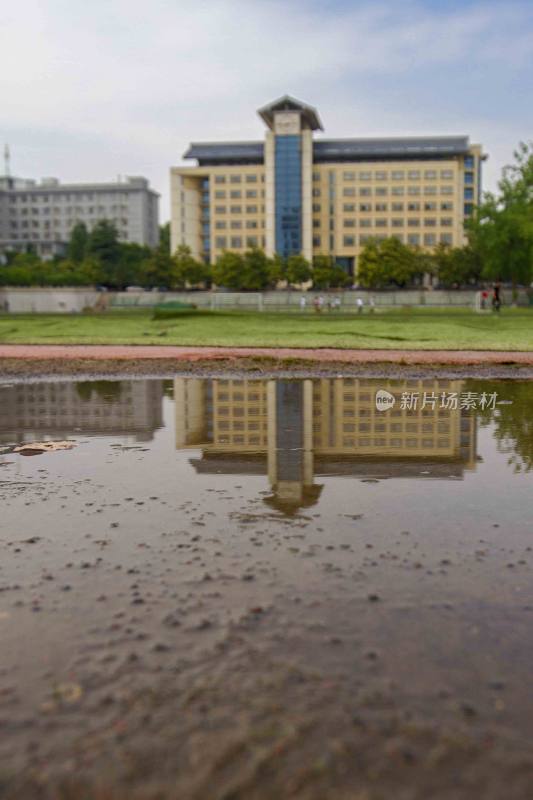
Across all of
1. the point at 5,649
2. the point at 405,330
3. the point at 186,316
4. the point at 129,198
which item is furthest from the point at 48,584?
the point at 129,198

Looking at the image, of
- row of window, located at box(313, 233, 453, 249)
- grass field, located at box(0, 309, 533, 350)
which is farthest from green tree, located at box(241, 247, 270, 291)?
grass field, located at box(0, 309, 533, 350)

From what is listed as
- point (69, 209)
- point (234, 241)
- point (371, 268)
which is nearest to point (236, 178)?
point (234, 241)

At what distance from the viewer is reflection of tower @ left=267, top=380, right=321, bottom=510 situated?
692 cm

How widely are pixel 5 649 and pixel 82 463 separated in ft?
14.6

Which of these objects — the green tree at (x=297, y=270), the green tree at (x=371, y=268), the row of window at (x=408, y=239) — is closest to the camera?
the green tree at (x=371, y=268)

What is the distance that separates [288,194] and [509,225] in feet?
225

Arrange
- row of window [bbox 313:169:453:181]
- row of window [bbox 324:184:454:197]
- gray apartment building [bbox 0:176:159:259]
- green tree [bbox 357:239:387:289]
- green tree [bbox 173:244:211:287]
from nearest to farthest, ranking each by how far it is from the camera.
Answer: green tree [bbox 357:239:387:289], green tree [bbox 173:244:211:287], row of window [bbox 313:169:453:181], row of window [bbox 324:184:454:197], gray apartment building [bbox 0:176:159:259]

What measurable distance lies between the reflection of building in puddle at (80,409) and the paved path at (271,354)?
4.52 m

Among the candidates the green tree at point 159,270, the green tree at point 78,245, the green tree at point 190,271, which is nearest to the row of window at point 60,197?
the green tree at point 78,245

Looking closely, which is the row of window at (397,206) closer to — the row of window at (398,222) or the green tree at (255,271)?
the row of window at (398,222)

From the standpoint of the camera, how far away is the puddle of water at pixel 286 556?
3.75 meters

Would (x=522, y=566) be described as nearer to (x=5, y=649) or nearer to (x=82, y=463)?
(x=5, y=649)

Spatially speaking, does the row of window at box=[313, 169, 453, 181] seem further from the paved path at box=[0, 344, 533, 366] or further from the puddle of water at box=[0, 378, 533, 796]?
the puddle of water at box=[0, 378, 533, 796]

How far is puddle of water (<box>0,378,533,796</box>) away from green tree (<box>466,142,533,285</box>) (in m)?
52.2
